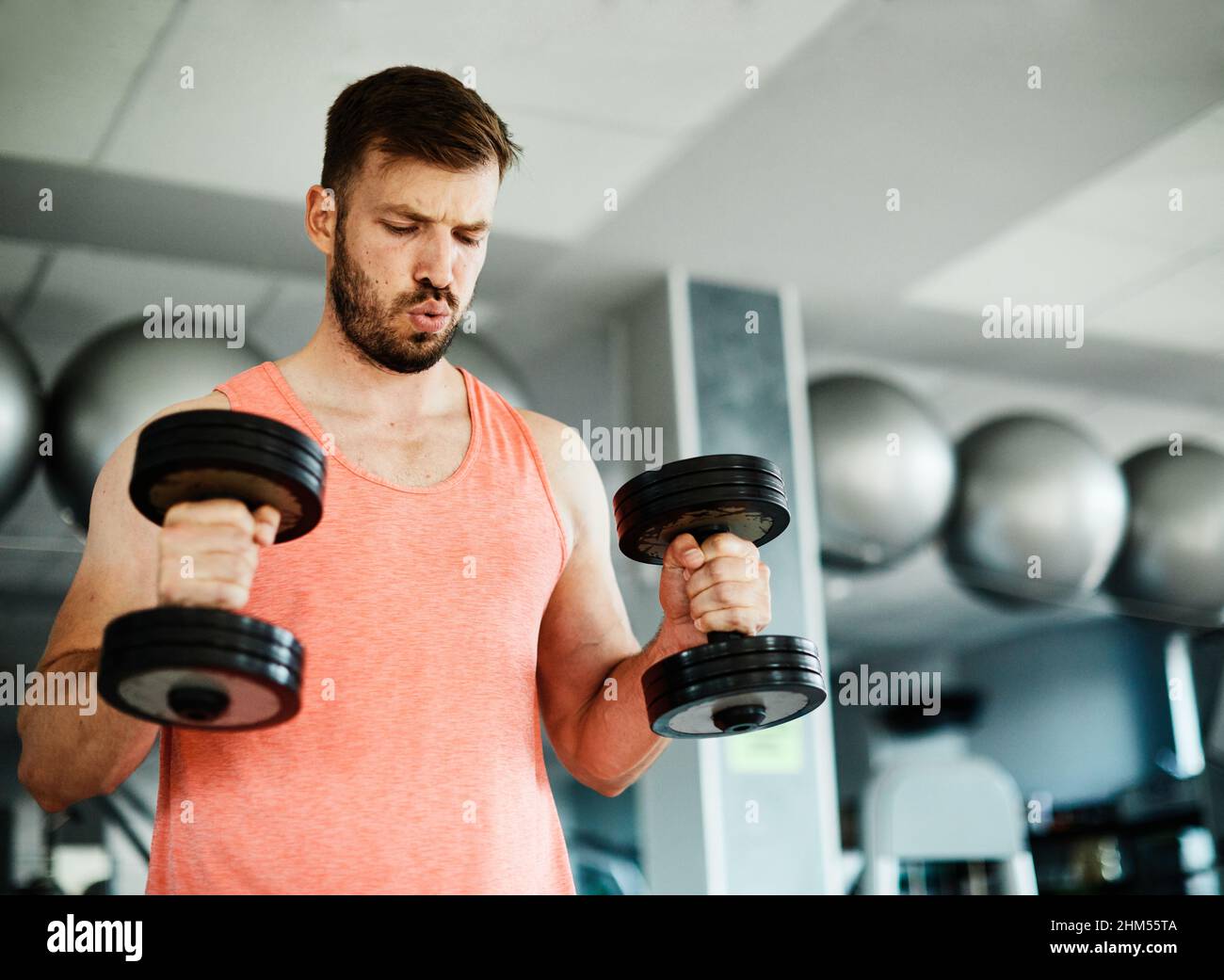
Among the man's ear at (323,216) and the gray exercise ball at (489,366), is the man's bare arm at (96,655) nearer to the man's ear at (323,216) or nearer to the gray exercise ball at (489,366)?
the man's ear at (323,216)

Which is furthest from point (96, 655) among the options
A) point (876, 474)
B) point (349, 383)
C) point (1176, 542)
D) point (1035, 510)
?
point (1176, 542)

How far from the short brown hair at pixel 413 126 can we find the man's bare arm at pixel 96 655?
317 mm

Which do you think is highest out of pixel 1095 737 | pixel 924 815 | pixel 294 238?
pixel 294 238

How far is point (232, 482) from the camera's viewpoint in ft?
2.94

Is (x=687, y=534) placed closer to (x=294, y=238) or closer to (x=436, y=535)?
(x=436, y=535)

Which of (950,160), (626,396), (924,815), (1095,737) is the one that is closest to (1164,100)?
(950,160)

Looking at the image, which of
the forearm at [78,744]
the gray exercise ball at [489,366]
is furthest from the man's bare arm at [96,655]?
the gray exercise ball at [489,366]

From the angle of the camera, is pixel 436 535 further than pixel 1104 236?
No

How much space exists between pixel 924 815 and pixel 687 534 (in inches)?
98.5

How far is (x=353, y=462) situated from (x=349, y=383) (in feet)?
0.34

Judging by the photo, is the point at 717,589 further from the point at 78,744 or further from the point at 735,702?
the point at 78,744

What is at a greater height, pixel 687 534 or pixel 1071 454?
pixel 1071 454

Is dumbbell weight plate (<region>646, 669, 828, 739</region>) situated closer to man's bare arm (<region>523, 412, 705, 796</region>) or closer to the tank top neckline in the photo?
man's bare arm (<region>523, 412, 705, 796</region>)

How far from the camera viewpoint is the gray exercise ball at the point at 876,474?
9.86ft
